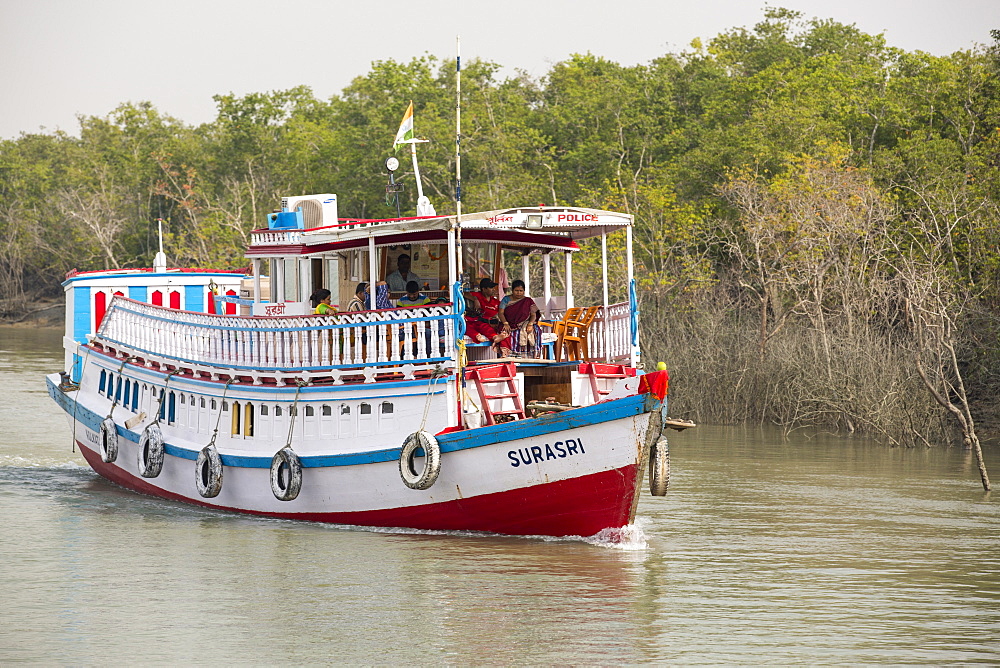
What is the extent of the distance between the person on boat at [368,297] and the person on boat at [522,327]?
5.06 feet

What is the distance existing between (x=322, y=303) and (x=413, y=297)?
1384 mm

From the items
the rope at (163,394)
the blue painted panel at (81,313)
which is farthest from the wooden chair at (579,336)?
the blue painted panel at (81,313)

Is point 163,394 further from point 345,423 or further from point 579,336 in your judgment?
point 579,336

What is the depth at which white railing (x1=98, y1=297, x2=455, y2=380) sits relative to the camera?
16.4 m

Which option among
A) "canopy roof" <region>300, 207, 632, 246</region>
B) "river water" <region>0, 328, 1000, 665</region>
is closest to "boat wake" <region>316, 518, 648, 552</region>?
"river water" <region>0, 328, 1000, 665</region>

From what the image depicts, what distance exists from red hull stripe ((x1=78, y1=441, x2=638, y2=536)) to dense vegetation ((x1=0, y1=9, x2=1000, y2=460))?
31.2 ft

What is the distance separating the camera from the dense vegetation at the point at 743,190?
1139 inches

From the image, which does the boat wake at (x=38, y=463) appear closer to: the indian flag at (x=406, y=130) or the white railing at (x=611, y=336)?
the indian flag at (x=406, y=130)

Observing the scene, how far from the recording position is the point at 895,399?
27203mm

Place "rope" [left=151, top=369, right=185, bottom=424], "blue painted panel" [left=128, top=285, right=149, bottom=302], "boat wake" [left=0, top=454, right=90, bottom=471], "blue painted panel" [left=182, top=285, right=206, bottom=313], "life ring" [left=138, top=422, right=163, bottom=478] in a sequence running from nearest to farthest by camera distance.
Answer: "life ring" [left=138, top=422, right=163, bottom=478], "rope" [left=151, top=369, right=185, bottom=424], "blue painted panel" [left=128, top=285, right=149, bottom=302], "blue painted panel" [left=182, top=285, right=206, bottom=313], "boat wake" [left=0, top=454, right=90, bottom=471]

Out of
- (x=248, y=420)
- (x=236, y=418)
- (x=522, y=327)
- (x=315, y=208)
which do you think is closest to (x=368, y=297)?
(x=522, y=327)

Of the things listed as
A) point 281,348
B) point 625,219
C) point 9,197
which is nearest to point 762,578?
point 625,219

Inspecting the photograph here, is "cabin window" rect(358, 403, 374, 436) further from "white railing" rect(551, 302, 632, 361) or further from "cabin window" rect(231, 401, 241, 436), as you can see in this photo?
"white railing" rect(551, 302, 632, 361)

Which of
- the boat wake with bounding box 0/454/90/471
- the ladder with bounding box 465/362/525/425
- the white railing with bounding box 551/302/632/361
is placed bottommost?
the boat wake with bounding box 0/454/90/471
